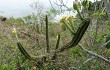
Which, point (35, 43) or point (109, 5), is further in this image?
point (35, 43)

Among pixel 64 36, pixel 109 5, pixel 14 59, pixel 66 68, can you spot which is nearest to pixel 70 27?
pixel 109 5

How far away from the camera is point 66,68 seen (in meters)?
5.37

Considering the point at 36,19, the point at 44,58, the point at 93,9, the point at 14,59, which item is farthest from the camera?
the point at 36,19

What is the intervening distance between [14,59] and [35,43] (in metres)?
0.97

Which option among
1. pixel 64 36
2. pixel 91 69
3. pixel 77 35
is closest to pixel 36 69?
pixel 91 69

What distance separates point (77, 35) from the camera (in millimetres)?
3586

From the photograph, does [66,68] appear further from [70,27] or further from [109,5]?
[109,5]

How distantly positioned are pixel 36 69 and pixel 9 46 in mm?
1781

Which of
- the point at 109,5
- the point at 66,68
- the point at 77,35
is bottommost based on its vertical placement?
the point at 66,68

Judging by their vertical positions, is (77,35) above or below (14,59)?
above

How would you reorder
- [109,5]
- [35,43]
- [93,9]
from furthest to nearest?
1. [35,43]
2. [93,9]
3. [109,5]

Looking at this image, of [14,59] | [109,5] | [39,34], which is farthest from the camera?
[39,34]

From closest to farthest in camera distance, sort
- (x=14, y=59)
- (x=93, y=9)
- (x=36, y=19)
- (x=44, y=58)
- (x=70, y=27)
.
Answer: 1. (x=70, y=27)
2. (x=93, y=9)
3. (x=44, y=58)
4. (x=14, y=59)
5. (x=36, y=19)

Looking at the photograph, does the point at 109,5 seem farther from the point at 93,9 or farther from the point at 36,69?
the point at 36,69
